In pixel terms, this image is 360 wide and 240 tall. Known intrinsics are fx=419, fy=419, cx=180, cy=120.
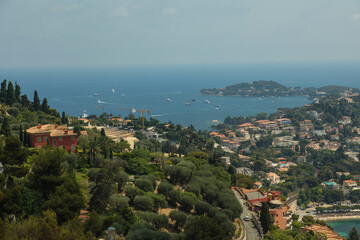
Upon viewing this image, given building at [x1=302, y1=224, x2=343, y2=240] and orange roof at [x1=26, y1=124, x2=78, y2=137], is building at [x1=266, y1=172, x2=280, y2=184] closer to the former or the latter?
building at [x1=302, y1=224, x2=343, y2=240]

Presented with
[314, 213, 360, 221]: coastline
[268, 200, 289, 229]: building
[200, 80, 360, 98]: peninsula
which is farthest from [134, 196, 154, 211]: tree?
[200, 80, 360, 98]: peninsula

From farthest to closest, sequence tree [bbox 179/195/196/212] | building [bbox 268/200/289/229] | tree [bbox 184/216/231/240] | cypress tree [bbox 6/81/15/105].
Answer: cypress tree [bbox 6/81/15/105] → building [bbox 268/200/289/229] → tree [bbox 179/195/196/212] → tree [bbox 184/216/231/240]

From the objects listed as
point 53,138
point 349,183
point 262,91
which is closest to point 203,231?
point 53,138

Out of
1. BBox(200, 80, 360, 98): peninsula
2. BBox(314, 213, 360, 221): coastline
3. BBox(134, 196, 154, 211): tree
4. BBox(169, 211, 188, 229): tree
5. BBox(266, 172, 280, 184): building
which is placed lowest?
BBox(314, 213, 360, 221): coastline

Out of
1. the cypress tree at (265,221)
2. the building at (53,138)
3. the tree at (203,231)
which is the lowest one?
the cypress tree at (265,221)

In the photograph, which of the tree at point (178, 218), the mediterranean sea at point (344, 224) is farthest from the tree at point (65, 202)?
the mediterranean sea at point (344, 224)

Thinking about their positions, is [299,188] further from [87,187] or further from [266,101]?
[266,101]

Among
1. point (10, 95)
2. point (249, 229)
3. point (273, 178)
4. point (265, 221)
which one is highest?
point (10, 95)

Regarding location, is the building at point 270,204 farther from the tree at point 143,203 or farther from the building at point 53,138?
the building at point 53,138

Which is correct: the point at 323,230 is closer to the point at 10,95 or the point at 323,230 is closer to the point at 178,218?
the point at 178,218
